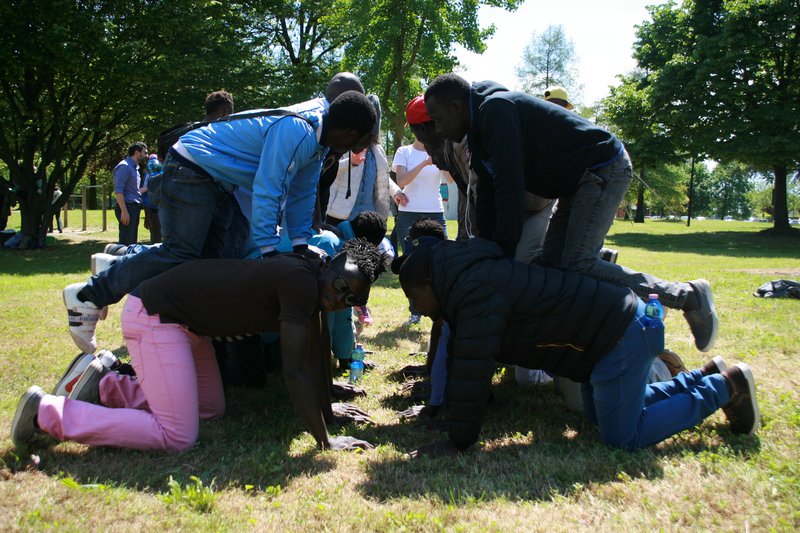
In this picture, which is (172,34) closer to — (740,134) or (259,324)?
(259,324)

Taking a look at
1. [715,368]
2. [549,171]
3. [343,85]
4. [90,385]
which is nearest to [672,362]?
[715,368]

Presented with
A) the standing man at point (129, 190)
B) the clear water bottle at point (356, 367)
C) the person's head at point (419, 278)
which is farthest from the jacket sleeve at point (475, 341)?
the standing man at point (129, 190)

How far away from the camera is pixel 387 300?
8680 mm

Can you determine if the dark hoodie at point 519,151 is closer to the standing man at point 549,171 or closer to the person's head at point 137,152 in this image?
the standing man at point 549,171

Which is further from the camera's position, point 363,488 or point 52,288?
point 52,288

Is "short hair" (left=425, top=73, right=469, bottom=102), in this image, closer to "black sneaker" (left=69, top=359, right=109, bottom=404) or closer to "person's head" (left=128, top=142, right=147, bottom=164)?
"black sneaker" (left=69, top=359, right=109, bottom=404)

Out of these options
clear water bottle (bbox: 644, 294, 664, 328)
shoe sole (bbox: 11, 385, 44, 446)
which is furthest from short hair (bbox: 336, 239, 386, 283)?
shoe sole (bbox: 11, 385, 44, 446)

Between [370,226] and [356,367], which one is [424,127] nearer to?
[370,226]

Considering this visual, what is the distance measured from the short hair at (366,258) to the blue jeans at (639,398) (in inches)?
52.1

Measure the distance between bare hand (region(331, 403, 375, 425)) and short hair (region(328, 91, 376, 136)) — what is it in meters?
1.79

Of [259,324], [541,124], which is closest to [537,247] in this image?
[541,124]

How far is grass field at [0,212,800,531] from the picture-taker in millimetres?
2676

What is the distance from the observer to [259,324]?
3541 millimetres

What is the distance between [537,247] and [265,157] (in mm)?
2106
